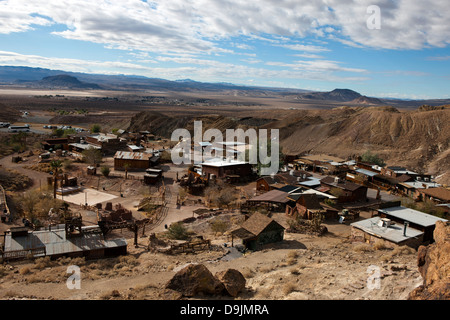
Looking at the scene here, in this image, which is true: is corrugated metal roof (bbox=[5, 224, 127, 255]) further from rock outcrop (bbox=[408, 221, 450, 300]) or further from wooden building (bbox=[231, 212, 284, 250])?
rock outcrop (bbox=[408, 221, 450, 300])

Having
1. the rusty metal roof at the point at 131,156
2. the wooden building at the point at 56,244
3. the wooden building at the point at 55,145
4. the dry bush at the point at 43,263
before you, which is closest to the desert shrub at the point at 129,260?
the wooden building at the point at 56,244

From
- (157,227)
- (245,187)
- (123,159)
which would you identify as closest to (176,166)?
(123,159)

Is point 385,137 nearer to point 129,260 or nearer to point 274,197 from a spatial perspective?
point 274,197

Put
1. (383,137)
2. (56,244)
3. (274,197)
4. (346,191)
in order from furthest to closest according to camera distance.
Answer: (383,137) → (346,191) → (274,197) → (56,244)

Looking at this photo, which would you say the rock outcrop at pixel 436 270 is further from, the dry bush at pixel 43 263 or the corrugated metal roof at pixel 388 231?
the dry bush at pixel 43 263

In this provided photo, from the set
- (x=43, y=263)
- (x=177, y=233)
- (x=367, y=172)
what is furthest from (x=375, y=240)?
(x=367, y=172)

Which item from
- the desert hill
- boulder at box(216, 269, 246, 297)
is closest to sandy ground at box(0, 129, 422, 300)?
boulder at box(216, 269, 246, 297)
